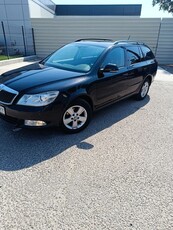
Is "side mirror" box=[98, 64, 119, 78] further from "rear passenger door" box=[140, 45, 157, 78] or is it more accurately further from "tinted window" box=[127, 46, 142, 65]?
"rear passenger door" box=[140, 45, 157, 78]

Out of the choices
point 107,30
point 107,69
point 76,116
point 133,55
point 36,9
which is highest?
point 36,9

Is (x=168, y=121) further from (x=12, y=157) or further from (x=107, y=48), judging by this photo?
(x=12, y=157)

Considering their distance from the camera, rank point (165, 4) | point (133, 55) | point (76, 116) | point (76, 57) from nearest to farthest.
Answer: point (76, 116) → point (76, 57) → point (133, 55) → point (165, 4)

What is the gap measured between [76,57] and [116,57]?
0.86 m

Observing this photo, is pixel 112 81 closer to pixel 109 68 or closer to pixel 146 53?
pixel 109 68

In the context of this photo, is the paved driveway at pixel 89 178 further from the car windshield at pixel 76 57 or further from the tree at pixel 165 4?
the tree at pixel 165 4

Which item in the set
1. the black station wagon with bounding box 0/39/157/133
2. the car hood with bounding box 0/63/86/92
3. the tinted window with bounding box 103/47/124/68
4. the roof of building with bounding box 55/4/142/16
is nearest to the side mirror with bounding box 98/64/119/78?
the black station wagon with bounding box 0/39/157/133

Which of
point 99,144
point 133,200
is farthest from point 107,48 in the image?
point 133,200

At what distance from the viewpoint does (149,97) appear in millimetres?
5762

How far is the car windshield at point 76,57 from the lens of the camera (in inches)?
145

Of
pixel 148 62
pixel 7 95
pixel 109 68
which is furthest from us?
pixel 148 62

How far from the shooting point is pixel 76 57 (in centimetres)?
403

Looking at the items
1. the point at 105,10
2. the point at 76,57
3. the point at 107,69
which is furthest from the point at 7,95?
the point at 105,10

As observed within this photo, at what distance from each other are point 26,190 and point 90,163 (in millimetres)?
935
